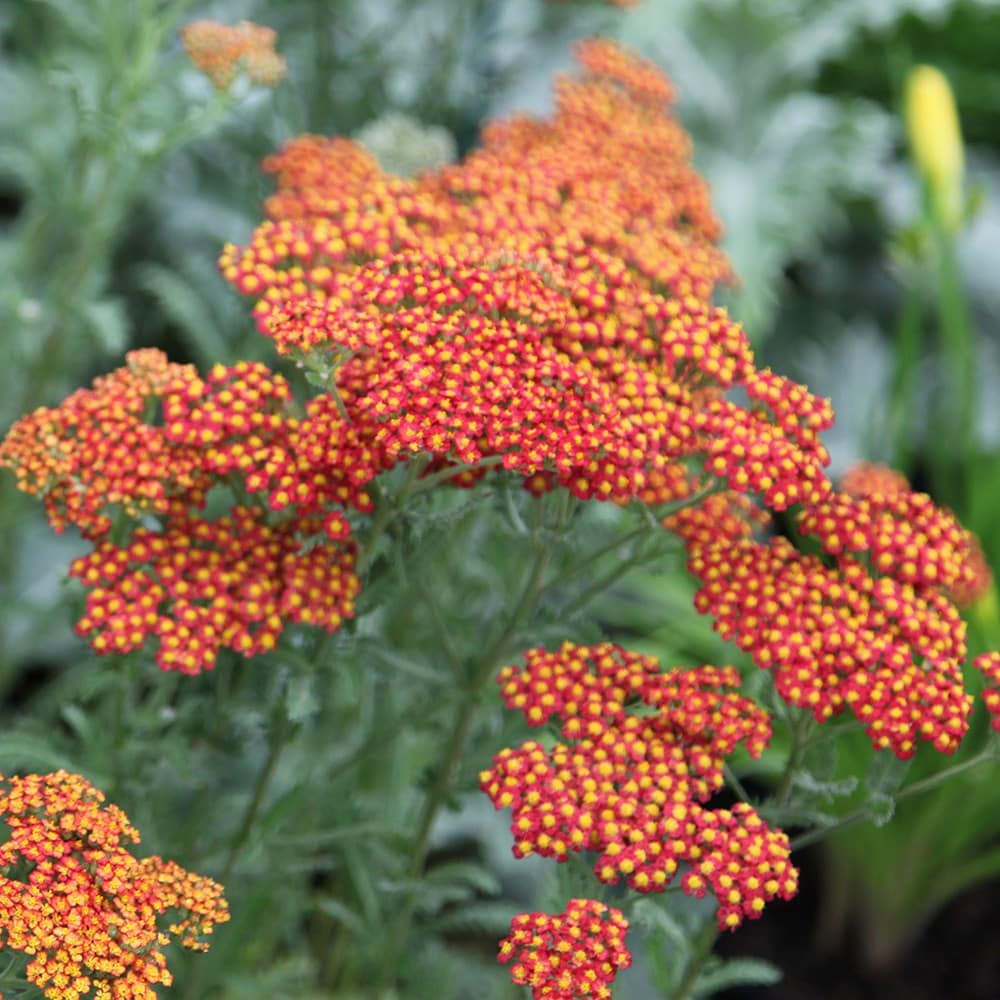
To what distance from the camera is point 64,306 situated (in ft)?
5.97

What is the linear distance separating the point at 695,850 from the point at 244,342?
3.65 feet

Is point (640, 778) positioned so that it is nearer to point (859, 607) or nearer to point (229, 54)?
point (859, 607)

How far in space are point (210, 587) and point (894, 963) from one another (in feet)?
4.56

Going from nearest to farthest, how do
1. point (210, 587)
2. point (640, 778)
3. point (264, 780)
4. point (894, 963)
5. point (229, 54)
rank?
point (640, 778), point (210, 587), point (264, 780), point (229, 54), point (894, 963)

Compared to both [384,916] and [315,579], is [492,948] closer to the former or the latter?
[384,916]

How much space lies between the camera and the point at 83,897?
926 millimetres

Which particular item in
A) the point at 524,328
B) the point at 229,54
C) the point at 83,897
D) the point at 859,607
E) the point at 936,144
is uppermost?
the point at 936,144

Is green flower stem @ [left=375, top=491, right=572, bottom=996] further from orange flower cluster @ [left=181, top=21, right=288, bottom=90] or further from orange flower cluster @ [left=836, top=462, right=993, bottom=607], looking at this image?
orange flower cluster @ [left=181, top=21, right=288, bottom=90]

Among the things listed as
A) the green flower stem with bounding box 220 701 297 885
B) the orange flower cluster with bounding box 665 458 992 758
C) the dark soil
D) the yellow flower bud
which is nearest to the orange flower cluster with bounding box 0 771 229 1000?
the green flower stem with bounding box 220 701 297 885

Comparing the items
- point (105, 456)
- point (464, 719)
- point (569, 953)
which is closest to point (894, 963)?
point (464, 719)

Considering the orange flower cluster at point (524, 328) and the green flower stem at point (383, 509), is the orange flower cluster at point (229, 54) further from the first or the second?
the green flower stem at point (383, 509)

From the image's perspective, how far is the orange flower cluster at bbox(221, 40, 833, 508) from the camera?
41.8 inches

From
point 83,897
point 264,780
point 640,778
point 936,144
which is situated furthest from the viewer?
Answer: point 936,144

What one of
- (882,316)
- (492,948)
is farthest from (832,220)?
(492,948)
